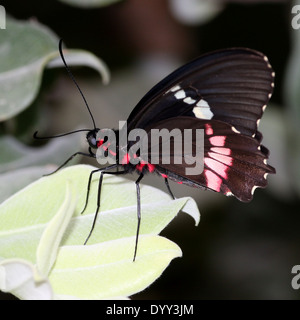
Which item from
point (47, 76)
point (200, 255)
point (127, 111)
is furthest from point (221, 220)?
point (47, 76)

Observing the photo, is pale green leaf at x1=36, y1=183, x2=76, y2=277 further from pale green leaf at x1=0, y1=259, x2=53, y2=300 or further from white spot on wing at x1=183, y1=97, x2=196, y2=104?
white spot on wing at x1=183, y1=97, x2=196, y2=104

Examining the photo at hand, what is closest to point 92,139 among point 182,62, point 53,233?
point 53,233

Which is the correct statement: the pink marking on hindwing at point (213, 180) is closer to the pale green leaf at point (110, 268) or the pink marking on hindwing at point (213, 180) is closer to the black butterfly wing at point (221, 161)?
the black butterfly wing at point (221, 161)

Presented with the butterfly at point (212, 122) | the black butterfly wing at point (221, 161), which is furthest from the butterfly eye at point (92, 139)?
the black butterfly wing at point (221, 161)

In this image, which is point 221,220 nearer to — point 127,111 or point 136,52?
point 127,111

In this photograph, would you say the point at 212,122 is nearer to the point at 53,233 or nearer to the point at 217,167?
the point at 217,167

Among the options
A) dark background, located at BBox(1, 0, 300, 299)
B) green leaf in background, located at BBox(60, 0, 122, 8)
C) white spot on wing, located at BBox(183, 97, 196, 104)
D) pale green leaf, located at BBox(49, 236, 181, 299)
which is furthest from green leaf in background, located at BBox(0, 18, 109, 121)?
dark background, located at BBox(1, 0, 300, 299)
